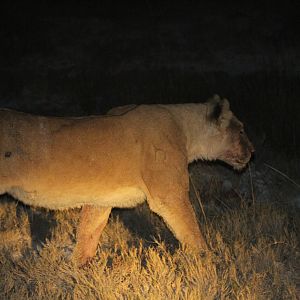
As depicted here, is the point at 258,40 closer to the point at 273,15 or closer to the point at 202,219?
the point at 273,15

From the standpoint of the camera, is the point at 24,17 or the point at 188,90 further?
the point at 24,17

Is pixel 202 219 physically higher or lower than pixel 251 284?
lower

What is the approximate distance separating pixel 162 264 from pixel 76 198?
897 millimetres

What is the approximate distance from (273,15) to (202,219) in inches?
550

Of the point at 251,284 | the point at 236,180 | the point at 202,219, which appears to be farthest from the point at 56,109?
the point at 251,284

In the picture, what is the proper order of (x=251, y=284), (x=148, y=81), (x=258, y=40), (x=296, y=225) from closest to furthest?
(x=251, y=284) → (x=296, y=225) → (x=148, y=81) → (x=258, y=40)

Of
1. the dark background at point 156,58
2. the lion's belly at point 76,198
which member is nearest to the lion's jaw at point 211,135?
the lion's belly at point 76,198

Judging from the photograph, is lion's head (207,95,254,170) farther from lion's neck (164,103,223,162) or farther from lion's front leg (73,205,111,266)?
lion's front leg (73,205,111,266)

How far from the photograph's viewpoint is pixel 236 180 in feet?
27.7

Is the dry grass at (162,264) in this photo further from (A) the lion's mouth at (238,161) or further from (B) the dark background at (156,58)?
(B) the dark background at (156,58)

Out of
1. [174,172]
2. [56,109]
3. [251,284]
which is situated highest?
[174,172]

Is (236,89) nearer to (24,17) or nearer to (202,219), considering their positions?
(202,219)

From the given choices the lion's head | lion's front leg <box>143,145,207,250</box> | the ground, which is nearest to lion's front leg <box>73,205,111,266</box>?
the ground

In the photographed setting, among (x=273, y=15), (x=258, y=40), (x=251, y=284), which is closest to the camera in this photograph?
(x=251, y=284)
